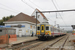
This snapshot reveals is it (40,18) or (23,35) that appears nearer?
(23,35)

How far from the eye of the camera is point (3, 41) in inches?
508

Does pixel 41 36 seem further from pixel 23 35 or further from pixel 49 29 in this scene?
pixel 23 35

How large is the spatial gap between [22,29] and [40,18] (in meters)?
23.4

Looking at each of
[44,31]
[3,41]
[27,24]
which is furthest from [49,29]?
[27,24]

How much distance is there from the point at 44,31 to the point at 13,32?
5.52 metres

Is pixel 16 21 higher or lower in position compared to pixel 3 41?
higher

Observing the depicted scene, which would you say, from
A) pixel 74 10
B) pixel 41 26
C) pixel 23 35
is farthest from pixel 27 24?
pixel 74 10

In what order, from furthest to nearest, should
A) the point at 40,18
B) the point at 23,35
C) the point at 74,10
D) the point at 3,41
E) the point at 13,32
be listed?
the point at 40,18 → the point at 23,35 → the point at 13,32 → the point at 74,10 → the point at 3,41

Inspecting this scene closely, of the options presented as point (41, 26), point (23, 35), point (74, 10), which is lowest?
point (23, 35)

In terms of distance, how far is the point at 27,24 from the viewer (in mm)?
30422

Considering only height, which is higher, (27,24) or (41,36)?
(27,24)

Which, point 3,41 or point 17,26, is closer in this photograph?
point 3,41

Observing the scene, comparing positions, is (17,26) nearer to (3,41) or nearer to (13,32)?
(13,32)

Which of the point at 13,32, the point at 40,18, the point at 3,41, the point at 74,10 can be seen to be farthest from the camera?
the point at 40,18
